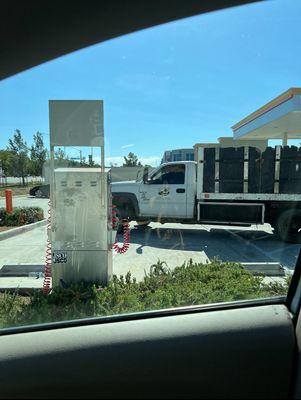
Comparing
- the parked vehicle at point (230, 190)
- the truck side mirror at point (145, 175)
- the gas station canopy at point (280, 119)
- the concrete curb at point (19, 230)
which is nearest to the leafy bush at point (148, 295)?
the parked vehicle at point (230, 190)

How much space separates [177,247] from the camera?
9758mm

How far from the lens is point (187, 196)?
11.0 metres

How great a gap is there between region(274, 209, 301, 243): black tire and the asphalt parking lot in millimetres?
262

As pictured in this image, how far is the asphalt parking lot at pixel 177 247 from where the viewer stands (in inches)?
301

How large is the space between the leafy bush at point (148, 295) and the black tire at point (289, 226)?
547 cm

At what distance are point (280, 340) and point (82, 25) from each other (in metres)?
1.65

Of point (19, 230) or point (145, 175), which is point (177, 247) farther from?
point (19, 230)

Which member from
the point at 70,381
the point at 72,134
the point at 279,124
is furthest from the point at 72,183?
the point at 279,124

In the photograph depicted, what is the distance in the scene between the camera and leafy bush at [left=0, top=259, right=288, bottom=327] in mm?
2914

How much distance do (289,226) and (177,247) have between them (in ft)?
8.86

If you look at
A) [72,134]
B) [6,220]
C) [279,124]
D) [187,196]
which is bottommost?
[6,220]

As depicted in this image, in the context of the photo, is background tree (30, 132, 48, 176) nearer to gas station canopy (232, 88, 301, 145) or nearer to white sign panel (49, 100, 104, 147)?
white sign panel (49, 100, 104, 147)

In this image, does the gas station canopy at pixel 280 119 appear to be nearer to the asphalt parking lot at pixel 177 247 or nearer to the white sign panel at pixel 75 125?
the asphalt parking lot at pixel 177 247

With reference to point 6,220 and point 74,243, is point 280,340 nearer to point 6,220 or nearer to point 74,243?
point 74,243
